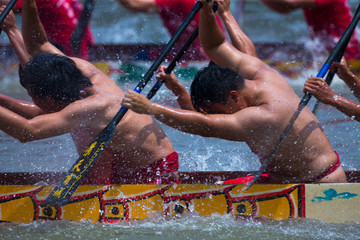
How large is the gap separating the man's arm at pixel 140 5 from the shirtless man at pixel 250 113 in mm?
2398

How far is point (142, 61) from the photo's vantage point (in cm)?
727

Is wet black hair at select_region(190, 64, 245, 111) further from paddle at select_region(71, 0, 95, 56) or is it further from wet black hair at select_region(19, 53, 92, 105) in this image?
paddle at select_region(71, 0, 95, 56)

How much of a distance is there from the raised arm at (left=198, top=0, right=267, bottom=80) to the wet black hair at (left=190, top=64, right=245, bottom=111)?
0.16m

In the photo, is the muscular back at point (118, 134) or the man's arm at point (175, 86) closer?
the muscular back at point (118, 134)

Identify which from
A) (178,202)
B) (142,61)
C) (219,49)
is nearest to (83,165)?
(178,202)

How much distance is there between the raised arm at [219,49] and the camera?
2754 mm

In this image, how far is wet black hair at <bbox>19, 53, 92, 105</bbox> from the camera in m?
2.67

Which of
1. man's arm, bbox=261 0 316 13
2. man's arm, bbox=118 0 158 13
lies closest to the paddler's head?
man's arm, bbox=118 0 158 13

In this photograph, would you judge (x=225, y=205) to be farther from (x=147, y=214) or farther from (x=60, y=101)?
(x=60, y=101)

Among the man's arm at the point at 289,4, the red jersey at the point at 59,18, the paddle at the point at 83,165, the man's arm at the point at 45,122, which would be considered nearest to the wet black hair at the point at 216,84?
the paddle at the point at 83,165

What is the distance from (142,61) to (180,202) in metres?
4.79

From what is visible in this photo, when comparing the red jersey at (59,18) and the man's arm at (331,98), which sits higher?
the red jersey at (59,18)

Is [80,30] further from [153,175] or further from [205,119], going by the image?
[205,119]

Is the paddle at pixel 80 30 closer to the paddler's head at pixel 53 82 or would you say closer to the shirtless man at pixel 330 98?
the paddler's head at pixel 53 82
